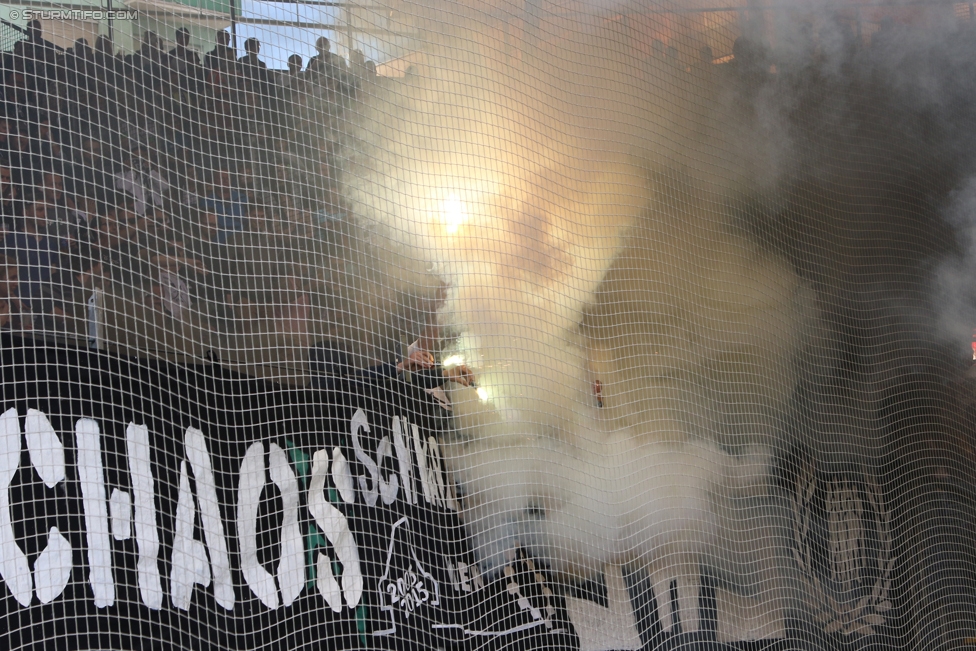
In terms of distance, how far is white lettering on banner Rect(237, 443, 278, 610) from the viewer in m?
3.06

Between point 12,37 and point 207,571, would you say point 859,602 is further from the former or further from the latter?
point 12,37

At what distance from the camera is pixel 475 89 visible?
4336mm

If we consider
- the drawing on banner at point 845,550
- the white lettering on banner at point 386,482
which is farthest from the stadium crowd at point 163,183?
the drawing on banner at point 845,550

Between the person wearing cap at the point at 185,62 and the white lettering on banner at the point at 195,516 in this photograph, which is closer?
the white lettering on banner at the point at 195,516

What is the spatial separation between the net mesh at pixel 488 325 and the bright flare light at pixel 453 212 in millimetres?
17

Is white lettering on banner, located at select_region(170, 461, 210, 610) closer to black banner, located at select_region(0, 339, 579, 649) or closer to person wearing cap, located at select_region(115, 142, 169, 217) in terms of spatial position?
black banner, located at select_region(0, 339, 579, 649)

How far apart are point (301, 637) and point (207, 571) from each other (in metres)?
0.43

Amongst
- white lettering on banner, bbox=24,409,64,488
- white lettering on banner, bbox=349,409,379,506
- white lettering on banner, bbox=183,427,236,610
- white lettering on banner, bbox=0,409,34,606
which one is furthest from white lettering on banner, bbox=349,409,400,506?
white lettering on banner, bbox=0,409,34,606

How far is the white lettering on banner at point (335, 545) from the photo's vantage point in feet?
10.7

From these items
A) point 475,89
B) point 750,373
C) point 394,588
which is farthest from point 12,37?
point 750,373

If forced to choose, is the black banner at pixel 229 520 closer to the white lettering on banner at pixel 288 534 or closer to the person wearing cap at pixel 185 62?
the white lettering on banner at pixel 288 534

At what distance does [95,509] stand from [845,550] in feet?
13.5

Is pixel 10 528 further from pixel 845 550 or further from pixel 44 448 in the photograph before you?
pixel 845 550

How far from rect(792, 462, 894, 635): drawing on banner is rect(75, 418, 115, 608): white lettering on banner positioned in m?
3.63
